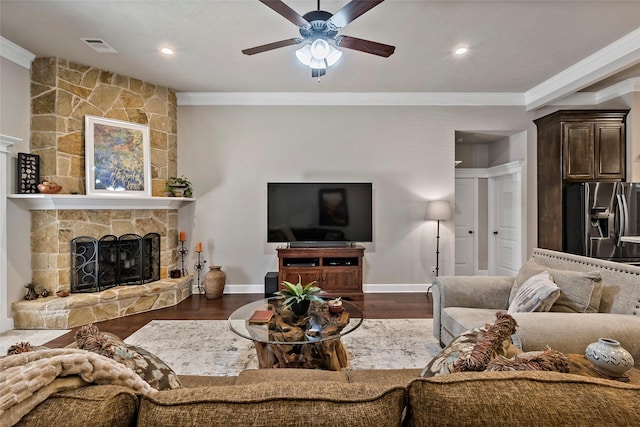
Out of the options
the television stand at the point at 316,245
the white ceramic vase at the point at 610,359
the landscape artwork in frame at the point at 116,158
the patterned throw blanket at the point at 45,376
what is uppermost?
the landscape artwork in frame at the point at 116,158

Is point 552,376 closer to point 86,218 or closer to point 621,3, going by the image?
point 621,3

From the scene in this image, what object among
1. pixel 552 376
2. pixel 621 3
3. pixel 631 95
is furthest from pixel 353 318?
pixel 631 95

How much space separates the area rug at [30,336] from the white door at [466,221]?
19.4 ft

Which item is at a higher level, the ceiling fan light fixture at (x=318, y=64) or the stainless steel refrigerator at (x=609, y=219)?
the ceiling fan light fixture at (x=318, y=64)

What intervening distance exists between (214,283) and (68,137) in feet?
8.17

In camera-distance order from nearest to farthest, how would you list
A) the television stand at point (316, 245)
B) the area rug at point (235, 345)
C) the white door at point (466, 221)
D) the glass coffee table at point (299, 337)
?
the glass coffee table at point (299, 337), the area rug at point (235, 345), the television stand at point (316, 245), the white door at point (466, 221)

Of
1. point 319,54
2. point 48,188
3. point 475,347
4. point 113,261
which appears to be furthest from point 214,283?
point 475,347

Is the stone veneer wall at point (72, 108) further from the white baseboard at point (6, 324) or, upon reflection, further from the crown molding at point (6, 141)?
the white baseboard at point (6, 324)

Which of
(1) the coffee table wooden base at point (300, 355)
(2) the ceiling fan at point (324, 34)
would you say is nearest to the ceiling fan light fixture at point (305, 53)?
(2) the ceiling fan at point (324, 34)

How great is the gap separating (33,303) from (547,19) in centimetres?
577

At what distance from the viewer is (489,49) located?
331 centimetres

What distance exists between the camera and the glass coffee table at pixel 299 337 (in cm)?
194

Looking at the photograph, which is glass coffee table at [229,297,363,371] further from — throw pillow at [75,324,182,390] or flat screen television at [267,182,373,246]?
flat screen television at [267,182,373,246]

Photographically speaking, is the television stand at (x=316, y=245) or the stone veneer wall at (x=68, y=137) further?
the television stand at (x=316, y=245)
